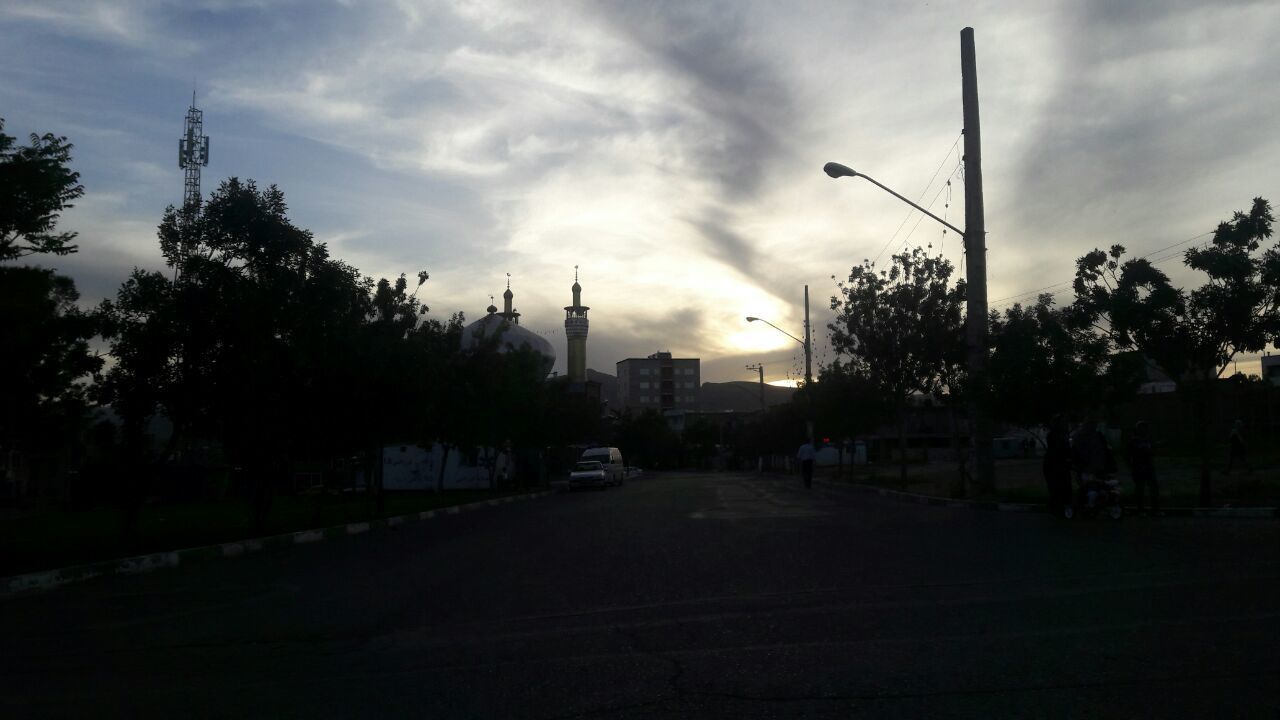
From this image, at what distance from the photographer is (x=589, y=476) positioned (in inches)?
1658

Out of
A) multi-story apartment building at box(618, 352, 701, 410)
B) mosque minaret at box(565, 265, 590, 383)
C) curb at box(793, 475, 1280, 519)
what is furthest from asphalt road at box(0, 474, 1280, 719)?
multi-story apartment building at box(618, 352, 701, 410)

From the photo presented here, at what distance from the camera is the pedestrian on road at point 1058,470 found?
1586 centimetres

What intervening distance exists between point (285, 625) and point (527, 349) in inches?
1381

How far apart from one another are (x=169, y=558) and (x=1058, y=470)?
13.2 m

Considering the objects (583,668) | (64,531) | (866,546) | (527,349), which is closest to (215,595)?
(583,668)

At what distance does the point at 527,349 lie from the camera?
141 ft

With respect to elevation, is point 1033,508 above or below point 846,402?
below

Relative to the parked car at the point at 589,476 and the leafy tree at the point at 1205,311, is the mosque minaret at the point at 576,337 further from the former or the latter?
the leafy tree at the point at 1205,311

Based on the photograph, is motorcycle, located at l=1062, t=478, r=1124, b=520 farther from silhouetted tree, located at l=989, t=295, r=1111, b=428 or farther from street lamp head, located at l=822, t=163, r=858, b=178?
street lamp head, located at l=822, t=163, r=858, b=178

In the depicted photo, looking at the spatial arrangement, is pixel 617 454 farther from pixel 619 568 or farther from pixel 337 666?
pixel 337 666

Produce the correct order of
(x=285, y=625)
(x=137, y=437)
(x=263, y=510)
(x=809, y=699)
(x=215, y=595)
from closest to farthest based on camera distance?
(x=809, y=699)
(x=285, y=625)
(x=215, y=595)
(x=137, y=437)
(x=263, y=510)

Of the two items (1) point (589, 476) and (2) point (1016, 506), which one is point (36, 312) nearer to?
(2) point (1016, 506)

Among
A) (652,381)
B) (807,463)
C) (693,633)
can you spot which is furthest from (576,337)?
(693,633)

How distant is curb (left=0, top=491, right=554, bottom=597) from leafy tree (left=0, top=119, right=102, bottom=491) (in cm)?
358
